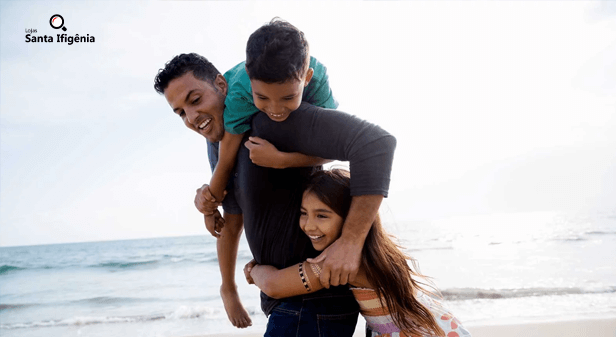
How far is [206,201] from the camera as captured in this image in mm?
1921

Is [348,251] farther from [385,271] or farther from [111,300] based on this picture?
[111,300]

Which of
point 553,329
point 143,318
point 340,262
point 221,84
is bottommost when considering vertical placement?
point 143,318

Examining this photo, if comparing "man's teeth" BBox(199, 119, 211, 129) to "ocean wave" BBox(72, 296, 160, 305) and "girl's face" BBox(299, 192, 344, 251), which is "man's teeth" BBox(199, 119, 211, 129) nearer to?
"girl's face" BBox(299, 192, 344, 251)

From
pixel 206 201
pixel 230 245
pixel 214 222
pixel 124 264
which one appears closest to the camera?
pixel 206 201

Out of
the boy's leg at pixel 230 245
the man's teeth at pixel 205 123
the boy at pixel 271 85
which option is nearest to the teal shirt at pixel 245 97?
the boy at pixel 271 85

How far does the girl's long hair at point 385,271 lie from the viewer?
1649 mm

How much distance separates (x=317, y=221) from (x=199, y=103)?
64cm

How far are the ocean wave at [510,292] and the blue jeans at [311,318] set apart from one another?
246 inches

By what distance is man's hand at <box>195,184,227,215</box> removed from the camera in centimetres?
191

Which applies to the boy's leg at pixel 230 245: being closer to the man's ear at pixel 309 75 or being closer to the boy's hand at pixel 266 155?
the boy's hand at pixel 266 155

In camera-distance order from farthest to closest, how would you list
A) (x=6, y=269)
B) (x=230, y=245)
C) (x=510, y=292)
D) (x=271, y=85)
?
(x=6, y=269) < (x=510, y=292) < (x=230, y=245) < (x=271, y=85)

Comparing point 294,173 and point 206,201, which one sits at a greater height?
point 294,173

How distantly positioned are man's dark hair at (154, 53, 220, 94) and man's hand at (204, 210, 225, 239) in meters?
0.53

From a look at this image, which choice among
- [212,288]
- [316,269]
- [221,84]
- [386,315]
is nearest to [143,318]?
[212,288]
